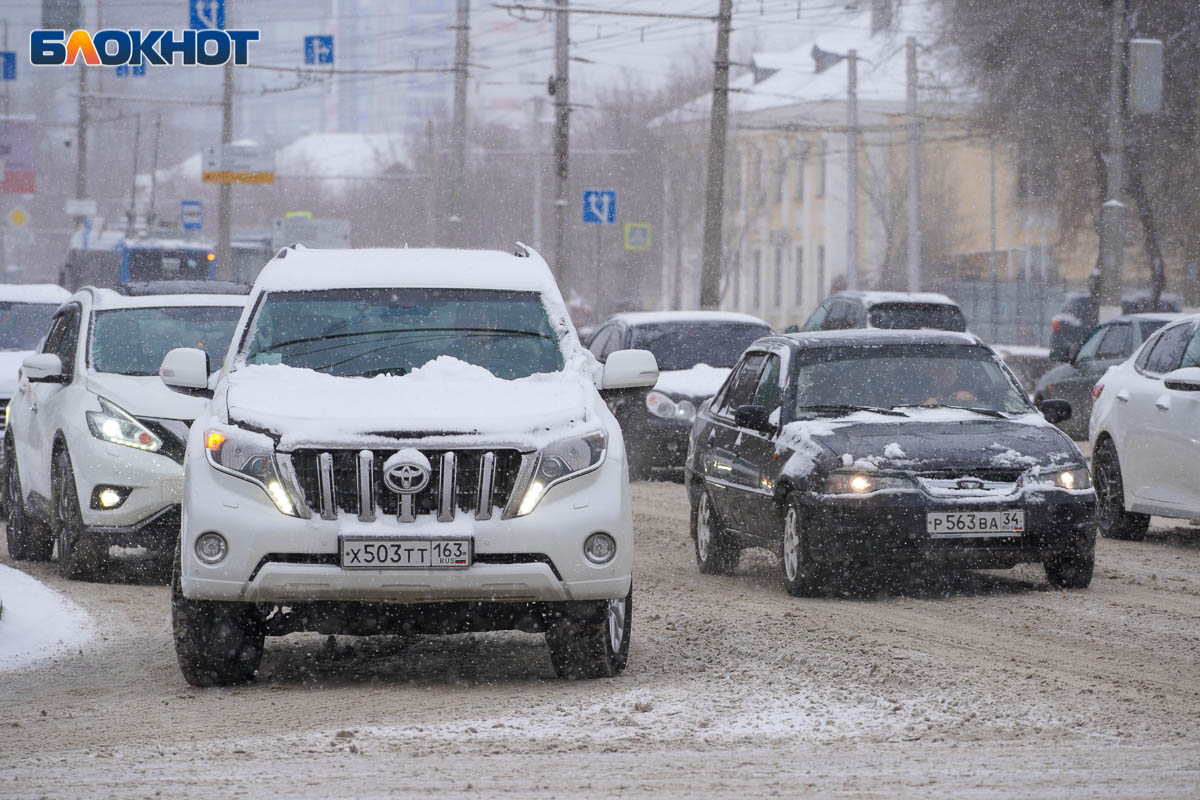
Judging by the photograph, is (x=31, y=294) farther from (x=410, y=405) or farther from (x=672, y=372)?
(x=410, y=405)

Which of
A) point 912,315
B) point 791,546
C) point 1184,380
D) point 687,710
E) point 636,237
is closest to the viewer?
point 687,710

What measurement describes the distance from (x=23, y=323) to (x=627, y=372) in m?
10.6

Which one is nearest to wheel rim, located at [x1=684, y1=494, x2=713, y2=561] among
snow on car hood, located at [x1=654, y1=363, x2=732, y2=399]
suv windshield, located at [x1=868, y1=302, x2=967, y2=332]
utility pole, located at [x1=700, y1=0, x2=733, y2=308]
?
snow on car hood, located at [x1=654, y1=363, x2=732, y2=399]

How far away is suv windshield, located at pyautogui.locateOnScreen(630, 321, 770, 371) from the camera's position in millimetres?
19344

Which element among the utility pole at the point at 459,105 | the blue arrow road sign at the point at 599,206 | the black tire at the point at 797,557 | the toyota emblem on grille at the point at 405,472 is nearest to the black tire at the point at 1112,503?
the black tire at the point at 797,557

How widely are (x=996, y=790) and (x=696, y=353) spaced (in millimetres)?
14038

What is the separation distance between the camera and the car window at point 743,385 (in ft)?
38.4

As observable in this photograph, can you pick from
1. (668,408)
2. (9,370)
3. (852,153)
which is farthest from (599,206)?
(9,370)

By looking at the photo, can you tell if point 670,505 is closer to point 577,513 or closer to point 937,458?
point 937,458

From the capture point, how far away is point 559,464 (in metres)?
7.27

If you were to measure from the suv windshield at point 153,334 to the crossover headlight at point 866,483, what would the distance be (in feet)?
13.6

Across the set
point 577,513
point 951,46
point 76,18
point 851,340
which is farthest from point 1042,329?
point 577,513

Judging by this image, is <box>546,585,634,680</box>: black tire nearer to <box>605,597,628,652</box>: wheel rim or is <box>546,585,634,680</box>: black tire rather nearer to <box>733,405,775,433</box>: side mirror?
<box>605,597,628,652</box>: wheel rim

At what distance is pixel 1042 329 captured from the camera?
53656 mm
